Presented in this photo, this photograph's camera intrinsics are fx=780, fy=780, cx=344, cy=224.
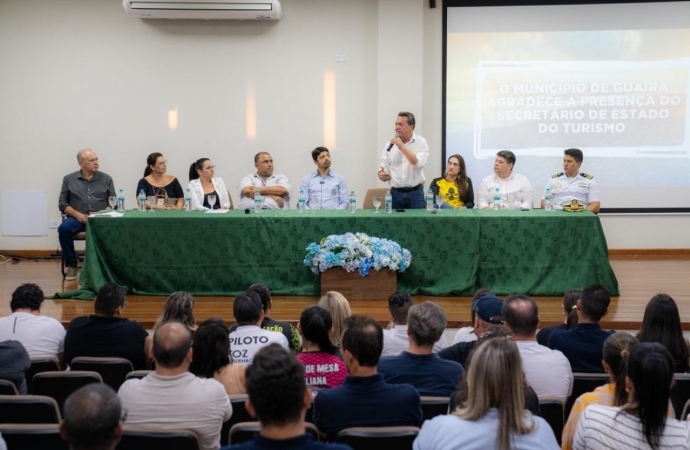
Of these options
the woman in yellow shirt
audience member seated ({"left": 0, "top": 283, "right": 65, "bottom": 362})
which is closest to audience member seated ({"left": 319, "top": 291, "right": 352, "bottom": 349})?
audience member seated ({"left": 0, "top": 283, "right": 65, "bottom": 362})

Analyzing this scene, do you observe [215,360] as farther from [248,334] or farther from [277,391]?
[277,391]

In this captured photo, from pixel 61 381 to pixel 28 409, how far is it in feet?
1.21

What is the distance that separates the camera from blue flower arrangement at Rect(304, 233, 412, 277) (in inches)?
223

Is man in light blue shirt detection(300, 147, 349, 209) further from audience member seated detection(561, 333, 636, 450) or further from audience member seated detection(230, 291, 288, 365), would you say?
audience member seated detection(561, 333, 636, 450)

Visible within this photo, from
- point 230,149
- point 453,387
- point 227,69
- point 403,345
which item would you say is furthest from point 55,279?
point 453,387

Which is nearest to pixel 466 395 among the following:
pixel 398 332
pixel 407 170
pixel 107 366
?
pixel 398 332

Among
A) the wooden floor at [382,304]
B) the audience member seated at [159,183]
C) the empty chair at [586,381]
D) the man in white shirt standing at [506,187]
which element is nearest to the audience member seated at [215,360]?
the empty chair at [586,381]

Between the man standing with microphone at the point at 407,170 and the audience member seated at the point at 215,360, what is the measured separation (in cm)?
392

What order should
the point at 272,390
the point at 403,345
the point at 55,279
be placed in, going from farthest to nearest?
the point at 55,279 → the point at 403,345 → the point at 272,390

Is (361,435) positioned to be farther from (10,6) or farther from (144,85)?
(10,6)

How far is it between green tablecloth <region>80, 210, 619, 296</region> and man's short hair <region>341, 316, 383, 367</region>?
3291mm

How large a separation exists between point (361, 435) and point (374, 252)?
348 centimetres

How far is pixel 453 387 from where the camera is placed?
9.45ft

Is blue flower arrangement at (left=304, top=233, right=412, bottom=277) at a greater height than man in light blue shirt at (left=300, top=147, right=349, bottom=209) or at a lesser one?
lesser
